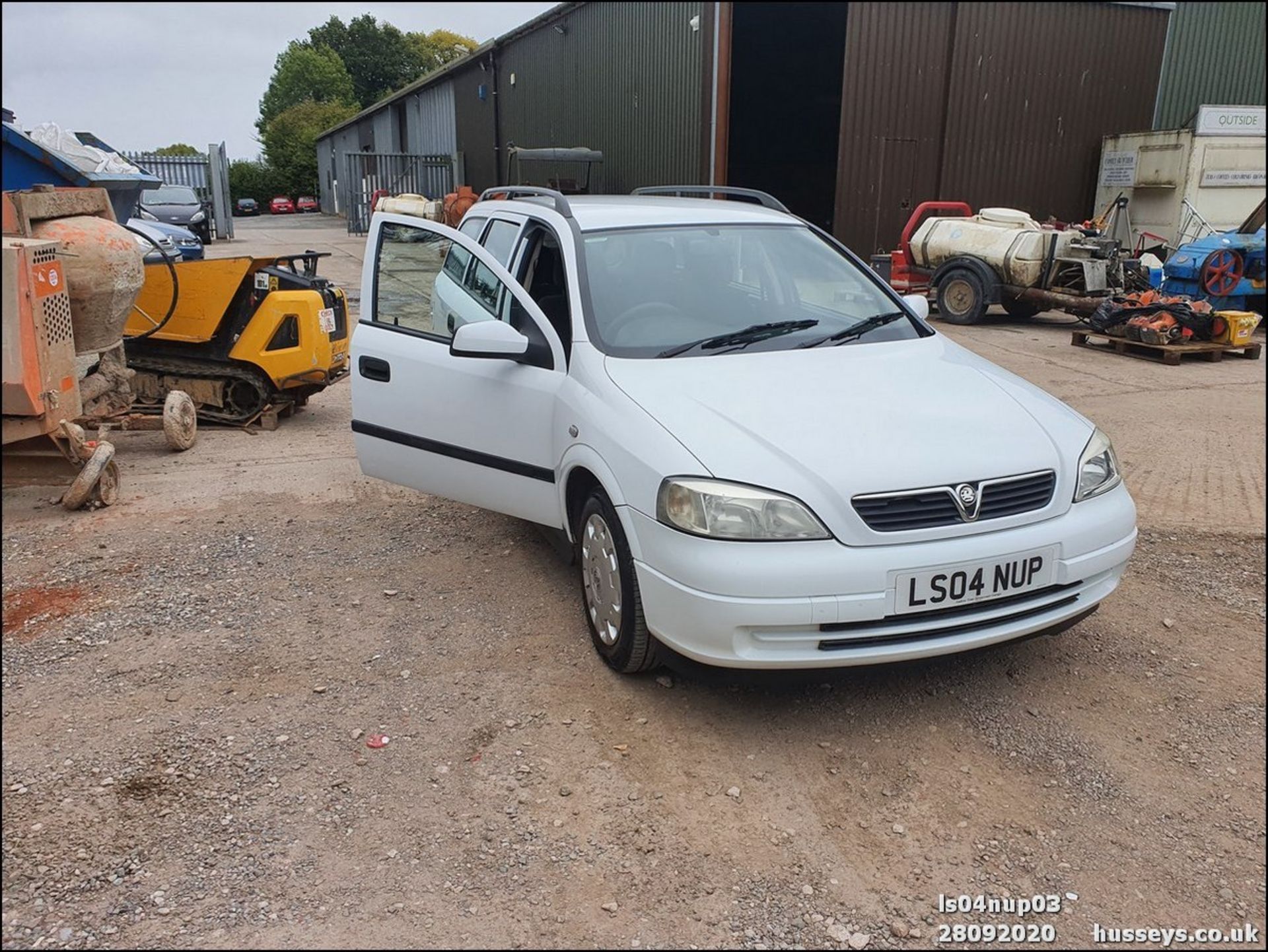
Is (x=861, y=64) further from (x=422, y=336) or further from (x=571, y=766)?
(x=571, y=766)

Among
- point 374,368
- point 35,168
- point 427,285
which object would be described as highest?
point 35,168

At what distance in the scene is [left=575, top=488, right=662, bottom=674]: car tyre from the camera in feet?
10.8

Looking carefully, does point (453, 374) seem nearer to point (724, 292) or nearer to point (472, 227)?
point (724, 292)

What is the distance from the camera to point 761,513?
9.65 feet

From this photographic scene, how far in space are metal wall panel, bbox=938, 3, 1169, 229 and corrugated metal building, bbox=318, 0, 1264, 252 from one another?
0.09 ft

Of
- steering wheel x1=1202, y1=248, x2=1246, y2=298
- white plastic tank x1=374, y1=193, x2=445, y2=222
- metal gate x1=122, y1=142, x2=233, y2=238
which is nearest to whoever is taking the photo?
steering wheel x1=1202, y1=248, x2=1246, y2=298

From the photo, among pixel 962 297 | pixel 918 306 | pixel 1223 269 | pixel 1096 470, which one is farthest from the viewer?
pixel 962 297

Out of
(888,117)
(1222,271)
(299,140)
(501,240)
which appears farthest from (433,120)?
(501,240)

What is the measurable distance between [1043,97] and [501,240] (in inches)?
629

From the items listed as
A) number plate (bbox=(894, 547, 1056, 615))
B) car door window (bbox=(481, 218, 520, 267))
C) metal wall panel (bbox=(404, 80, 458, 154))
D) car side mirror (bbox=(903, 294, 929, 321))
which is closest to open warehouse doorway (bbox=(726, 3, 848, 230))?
metal wall panel (bbox=(404, 80, 458, 154))

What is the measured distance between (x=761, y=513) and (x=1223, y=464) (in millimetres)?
4823

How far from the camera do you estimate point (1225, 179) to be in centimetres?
1484

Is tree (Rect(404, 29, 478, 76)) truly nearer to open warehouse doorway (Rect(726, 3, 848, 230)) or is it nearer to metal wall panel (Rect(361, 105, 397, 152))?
open warehouse doorway (Rect(726, 3, 848, 230))

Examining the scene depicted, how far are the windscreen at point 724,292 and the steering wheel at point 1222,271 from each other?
27.9 feet
